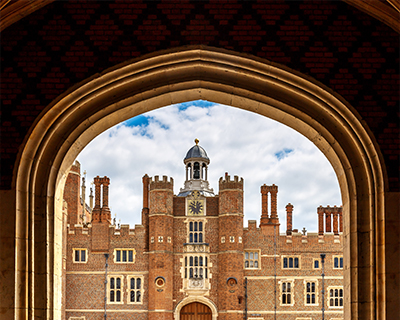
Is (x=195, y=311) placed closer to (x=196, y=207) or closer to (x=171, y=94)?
(x=196, y=207)

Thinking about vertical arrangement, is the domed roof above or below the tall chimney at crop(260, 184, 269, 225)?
above

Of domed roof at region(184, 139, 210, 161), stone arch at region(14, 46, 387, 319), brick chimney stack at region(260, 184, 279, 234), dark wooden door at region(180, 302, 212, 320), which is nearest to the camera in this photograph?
stone arch at region(14, 46, 387, 319)

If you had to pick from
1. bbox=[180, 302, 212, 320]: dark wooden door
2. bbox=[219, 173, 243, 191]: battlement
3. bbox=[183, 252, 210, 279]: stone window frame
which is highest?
bbox=[219, 173, 243, 191]: battlement

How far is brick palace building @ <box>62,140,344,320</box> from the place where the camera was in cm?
3114

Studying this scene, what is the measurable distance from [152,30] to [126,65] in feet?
1.52

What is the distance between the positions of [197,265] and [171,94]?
26.6m

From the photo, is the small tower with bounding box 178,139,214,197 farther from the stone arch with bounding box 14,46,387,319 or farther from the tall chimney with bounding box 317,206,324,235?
the stone arch with bounding box 14,46,387,319

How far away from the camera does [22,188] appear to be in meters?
5.53

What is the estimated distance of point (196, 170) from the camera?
116 feet

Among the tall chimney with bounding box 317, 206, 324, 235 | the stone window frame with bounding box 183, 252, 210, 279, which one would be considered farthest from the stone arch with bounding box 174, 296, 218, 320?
the tall chimney with bounding box 317, 206, 324, 235

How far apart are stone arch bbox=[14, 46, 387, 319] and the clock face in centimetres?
2666

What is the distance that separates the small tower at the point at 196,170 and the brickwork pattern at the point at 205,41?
29.2 m

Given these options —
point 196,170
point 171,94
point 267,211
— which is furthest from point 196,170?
point 171,94

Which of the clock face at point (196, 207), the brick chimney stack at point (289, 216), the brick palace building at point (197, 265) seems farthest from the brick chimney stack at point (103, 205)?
the brick chimney stack at point (289, 216)
